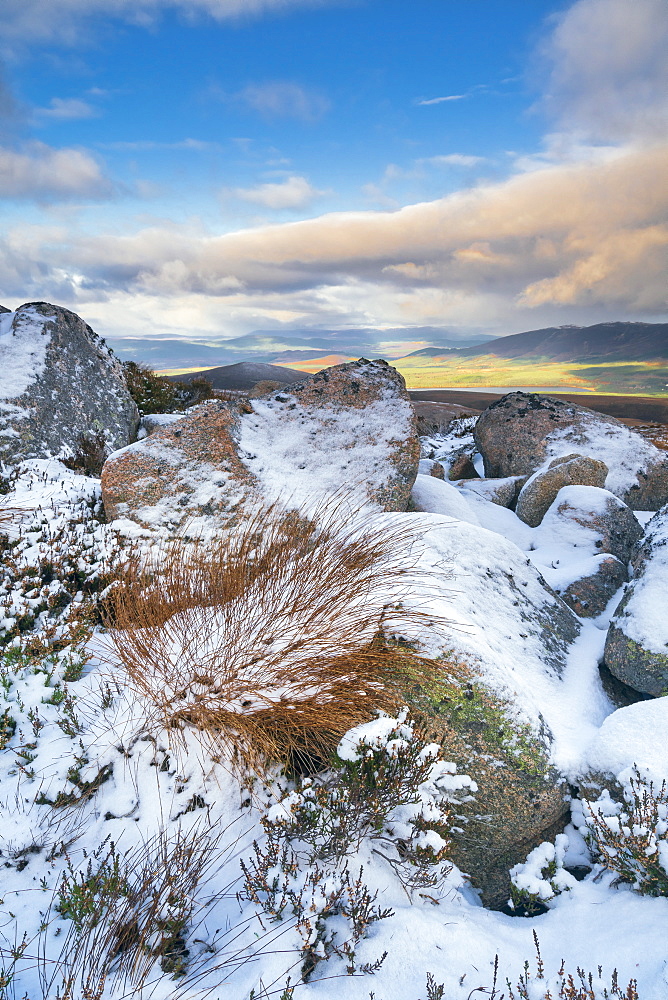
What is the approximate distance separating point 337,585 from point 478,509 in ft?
17.9

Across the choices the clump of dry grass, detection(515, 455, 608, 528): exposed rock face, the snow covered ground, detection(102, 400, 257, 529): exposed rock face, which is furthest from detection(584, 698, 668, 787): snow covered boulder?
detection(515, 455, 608, 528): exposed rock face

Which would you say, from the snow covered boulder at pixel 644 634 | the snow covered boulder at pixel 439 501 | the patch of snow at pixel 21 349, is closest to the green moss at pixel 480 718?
the snow covered boulder at pixel 644 634

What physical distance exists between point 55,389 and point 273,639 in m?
8.28

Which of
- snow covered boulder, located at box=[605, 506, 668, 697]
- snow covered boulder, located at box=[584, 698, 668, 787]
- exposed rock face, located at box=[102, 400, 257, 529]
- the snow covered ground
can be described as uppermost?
exposed rock face, located at box=[102, 400, 257, 529]

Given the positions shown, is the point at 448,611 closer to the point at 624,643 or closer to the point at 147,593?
the point at 624,643

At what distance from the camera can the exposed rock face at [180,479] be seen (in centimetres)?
613

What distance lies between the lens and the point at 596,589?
587 cm

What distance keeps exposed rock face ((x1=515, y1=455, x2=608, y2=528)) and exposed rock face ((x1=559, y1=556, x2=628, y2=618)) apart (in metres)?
2.29

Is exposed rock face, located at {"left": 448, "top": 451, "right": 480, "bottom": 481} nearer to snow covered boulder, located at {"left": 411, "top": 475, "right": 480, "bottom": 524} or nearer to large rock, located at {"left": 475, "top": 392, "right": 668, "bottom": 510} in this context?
large rock, located at {"left": 475, "top": 392, "right": 668, "bottom": 510}

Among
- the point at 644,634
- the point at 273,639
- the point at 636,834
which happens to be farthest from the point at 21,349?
the point at 636,834

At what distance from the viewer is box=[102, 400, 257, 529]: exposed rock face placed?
241 inches

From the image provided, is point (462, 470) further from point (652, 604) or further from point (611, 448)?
point (652, 604)

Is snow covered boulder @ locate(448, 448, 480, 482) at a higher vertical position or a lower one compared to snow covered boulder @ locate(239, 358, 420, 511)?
lower

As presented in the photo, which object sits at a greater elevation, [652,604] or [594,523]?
[594,523]
